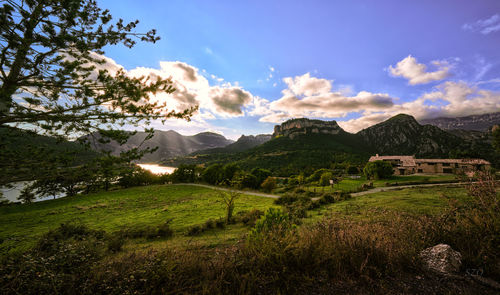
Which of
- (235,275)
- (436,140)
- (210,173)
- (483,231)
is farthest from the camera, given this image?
(436,140)

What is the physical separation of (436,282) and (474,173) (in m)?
3.87

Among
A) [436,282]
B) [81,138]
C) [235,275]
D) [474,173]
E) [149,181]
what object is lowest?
[149,181]

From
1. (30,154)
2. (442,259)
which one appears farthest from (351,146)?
(30,154)

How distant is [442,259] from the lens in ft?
10.6

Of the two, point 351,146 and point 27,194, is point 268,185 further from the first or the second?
point 351,146

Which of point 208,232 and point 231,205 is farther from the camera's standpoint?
point 231,205

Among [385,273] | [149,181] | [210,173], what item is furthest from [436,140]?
[149,181]

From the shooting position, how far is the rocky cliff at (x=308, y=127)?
451 feet

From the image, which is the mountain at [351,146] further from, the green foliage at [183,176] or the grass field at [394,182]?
the green foliage at [183,176]

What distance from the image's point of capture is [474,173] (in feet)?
15.6

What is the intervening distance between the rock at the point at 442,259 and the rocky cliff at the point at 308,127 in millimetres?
133549

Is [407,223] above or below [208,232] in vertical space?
above

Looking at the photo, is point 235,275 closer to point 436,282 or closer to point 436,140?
point 436,282

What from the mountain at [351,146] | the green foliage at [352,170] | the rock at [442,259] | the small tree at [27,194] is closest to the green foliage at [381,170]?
the green foliage at [352,170]
